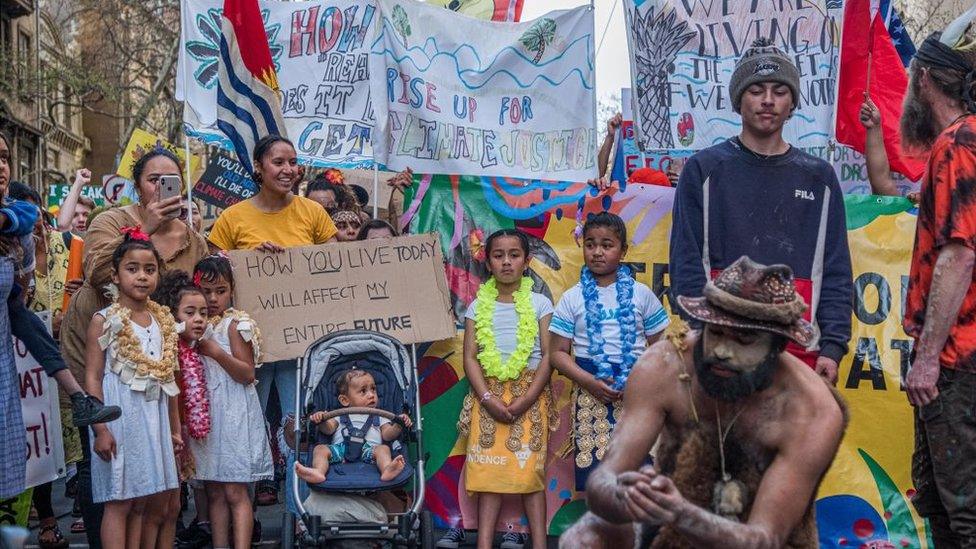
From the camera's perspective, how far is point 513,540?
21.0 feet

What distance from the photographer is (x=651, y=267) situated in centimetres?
662

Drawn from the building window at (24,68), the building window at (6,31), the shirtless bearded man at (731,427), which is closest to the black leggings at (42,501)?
the shirtless bearded man at (731,427)

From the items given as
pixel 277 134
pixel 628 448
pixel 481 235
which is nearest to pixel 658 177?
pixel 481 235

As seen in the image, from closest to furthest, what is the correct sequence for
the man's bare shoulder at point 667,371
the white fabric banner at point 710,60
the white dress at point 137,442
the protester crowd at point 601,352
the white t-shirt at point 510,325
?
1. the protester crowd at point 601,352
2. the man's bare shoulder at point 667,371
3. the white dress at point 137,442
4. the white t-shirt at point 510,325
5. the white fabric banner at point 710,60

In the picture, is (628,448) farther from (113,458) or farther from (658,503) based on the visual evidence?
(113,458)

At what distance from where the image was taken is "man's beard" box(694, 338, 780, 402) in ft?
10.6

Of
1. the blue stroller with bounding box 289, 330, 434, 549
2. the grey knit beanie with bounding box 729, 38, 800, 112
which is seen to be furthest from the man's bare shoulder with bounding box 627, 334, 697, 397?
the blue stroller with bounding box 289, 330, 434, 549

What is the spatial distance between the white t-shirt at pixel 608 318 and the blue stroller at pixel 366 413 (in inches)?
32.9

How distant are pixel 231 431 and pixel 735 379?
11.5 ft

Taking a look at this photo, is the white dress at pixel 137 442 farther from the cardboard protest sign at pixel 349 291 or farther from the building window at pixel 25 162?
the building window at pixel 25 162

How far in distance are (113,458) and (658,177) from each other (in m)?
3.51

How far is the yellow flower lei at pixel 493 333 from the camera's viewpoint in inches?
246

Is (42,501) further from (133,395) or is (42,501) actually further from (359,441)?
(359,441)

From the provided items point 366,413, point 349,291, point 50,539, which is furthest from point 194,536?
point 349,291
